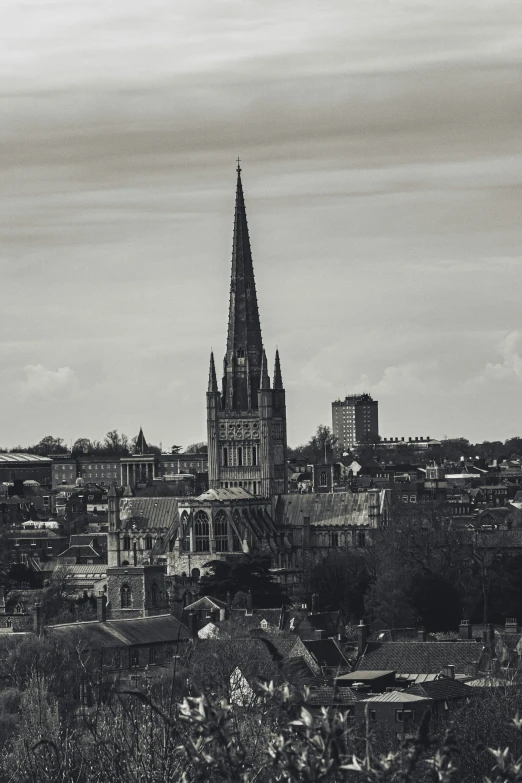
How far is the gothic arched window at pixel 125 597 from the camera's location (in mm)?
99688

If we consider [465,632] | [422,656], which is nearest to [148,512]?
[465,632]

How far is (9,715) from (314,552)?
287 ft

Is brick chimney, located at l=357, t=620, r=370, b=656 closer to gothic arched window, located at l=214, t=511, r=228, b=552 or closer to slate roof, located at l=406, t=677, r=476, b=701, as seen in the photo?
slate roof, located at l=406, t=677, r=476, b=701

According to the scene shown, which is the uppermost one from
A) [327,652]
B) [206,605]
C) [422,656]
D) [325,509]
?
[325,509]

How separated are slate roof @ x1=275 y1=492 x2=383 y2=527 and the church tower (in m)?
6.21

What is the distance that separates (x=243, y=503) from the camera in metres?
148

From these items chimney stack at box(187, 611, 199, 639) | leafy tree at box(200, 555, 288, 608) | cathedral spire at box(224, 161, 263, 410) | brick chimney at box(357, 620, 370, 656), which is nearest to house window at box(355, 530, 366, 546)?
leafy tree at box(200, 555, 288, 608)

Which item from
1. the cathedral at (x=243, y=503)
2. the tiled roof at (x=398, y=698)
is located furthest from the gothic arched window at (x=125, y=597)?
the tiled roof at (x=398, y=698)

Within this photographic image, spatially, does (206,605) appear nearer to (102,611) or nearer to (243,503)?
(102,611)

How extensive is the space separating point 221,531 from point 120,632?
6175cm

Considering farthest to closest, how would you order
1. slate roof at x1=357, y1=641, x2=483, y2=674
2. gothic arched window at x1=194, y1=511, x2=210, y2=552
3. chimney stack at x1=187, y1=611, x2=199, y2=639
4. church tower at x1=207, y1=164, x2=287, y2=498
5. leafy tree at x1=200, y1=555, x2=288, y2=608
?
1. church tower at x1=207, y1=164, x2=287, y2=498
2. gothic arched window at x1=194, y1=511, x2=210, y2=552
3. leafy tree at x1=200, y1=555, x2=288, y2=608
4. chimney stack at x1=187, y1=611, x2=199, y2=639
5. slate roof at x1=357, y1=641, x2=483, y2=674

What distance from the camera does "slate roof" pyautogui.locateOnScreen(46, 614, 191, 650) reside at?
79.3 metres

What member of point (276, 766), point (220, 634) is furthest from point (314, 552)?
point (276, 766)

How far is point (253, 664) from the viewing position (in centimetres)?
6675
